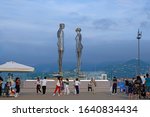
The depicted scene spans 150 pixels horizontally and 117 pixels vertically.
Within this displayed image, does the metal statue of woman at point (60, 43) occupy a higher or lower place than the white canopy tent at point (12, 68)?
higher

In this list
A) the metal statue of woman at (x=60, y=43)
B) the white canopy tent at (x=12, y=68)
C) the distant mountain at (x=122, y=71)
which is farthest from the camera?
the distant mountain at (x=122, y=71)

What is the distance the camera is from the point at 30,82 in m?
45.1

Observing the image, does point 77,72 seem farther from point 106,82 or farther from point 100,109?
point 100,109

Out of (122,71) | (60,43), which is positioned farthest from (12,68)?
(122,71)

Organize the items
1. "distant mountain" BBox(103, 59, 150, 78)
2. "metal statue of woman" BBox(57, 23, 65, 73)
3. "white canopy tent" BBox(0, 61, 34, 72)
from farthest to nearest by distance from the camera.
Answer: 1. "distant mountain" BBox(103, 59, 150, 78)
2. "metal statue of woman" BBox(57, 23, 65, 73)
3. "white canopy tent" BBox(0, 61, 34, 72)

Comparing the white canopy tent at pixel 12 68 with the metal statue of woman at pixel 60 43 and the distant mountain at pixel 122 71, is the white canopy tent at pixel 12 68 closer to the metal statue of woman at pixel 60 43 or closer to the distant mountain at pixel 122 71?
the metal statue of woman at pixel 60 43

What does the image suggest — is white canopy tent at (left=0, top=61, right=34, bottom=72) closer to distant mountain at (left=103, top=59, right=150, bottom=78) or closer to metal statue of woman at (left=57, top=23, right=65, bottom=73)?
metal statue of woman at (left=57, top=23, right=65, bottom=73)

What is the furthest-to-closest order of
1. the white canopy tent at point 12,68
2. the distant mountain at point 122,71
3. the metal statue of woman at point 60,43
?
the distant mountain at point 122,71 → the metal statue of woman at point 60,43 → the white canopy tent at point 12,68

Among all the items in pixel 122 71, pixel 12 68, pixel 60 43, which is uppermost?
pixel 60 43

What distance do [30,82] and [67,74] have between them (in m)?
4.05

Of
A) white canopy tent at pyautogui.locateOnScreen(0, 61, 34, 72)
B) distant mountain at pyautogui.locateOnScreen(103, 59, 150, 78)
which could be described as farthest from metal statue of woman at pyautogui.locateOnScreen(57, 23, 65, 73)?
white canopy tent at pyautogui.locateOnScreen(0, 61, 34, 72)

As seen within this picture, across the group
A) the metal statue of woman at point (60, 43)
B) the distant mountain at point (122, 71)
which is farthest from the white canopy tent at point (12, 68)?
the distant mountain at point (122, 71)

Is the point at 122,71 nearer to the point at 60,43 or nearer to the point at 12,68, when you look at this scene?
the point at 60,43

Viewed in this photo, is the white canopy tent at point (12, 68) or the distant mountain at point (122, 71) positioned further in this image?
the distant mountain at point (122, 71)
